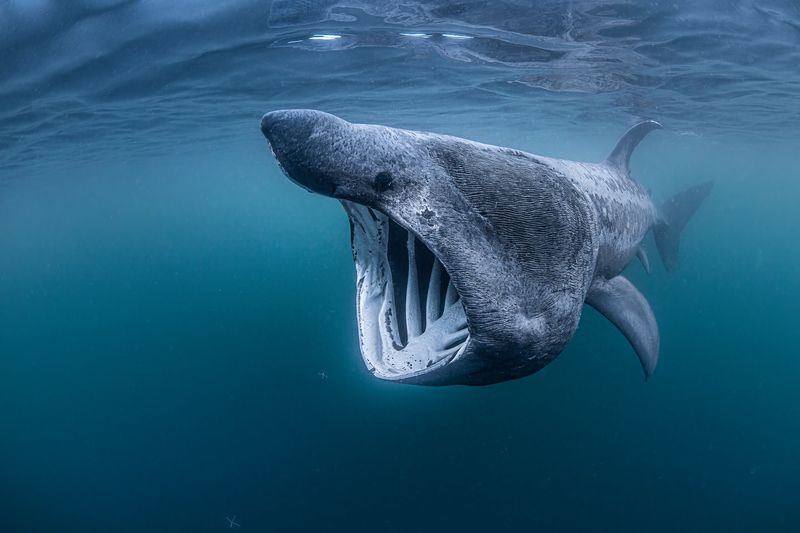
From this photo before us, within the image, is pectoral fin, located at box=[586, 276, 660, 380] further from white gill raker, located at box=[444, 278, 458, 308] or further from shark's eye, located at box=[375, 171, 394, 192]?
shark's eye, located at box=[375, 171, 394, 192]

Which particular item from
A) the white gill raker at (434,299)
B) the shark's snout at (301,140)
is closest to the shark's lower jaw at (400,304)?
the white gill raker at (434,299)

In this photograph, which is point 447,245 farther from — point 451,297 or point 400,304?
point 400,304

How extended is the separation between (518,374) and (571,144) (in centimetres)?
3051

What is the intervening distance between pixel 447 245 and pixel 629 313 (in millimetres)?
3553

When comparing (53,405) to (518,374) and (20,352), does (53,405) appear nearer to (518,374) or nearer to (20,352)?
(518,374)

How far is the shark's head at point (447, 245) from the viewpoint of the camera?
2.43m

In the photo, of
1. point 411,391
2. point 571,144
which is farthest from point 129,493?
point 571,144

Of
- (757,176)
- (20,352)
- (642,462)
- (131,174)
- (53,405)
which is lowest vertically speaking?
(20,352)

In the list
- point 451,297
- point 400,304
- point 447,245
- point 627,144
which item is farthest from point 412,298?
point 627,144

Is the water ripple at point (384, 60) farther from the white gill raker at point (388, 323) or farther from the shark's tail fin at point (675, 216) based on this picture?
the white gill raker at point (388, 323)

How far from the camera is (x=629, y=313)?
17.3 feet

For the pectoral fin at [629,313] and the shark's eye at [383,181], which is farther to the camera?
the pectoral fin at [629,313]

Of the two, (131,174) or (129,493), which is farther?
(131,174)

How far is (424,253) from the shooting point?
3.33 meters
